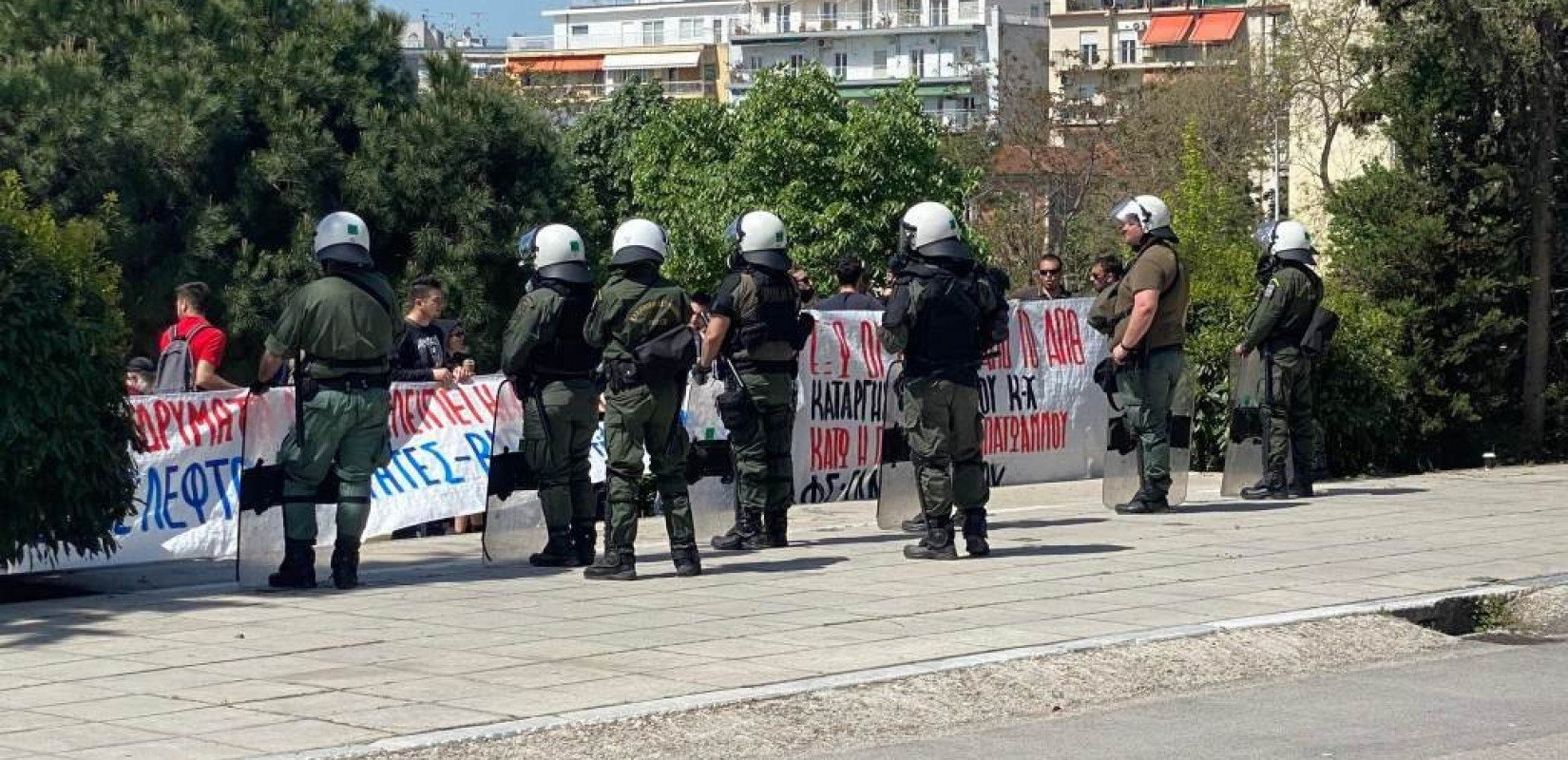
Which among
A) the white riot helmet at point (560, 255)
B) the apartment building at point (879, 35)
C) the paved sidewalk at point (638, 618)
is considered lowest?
the paved sidewalk at point (638, 618)

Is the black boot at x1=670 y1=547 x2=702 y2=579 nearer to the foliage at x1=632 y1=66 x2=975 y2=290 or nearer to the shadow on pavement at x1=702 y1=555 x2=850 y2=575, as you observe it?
the shadow on pavement at x1=702 y1=555 x2=850 y2=575

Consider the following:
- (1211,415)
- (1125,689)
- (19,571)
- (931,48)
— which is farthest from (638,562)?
(931,48)

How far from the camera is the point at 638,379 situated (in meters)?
11.5

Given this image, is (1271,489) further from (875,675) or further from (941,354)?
(875,675)

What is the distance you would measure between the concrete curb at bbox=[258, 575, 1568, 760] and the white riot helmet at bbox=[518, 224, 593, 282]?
3673 mm

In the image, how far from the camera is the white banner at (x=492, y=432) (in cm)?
1229

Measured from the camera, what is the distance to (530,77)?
64.9 meters

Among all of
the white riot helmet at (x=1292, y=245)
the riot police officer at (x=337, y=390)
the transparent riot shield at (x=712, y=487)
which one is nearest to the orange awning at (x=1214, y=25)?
the white riot helmet at (x=1292, y=245)

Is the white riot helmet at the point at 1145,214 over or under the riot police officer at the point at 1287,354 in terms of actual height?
over

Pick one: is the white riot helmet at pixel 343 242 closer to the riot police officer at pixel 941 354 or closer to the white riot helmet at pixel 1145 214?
the riot police officer at pixel 941 354

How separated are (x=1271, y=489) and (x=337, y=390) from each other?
283 inches

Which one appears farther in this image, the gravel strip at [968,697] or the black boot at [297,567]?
the black boot at [297,567]

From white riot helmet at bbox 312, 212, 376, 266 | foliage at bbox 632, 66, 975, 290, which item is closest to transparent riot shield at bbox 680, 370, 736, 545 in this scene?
white riot helmet at bbox 312, 212, 376, 266

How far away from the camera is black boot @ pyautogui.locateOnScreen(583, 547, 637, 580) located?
11.5 meters
